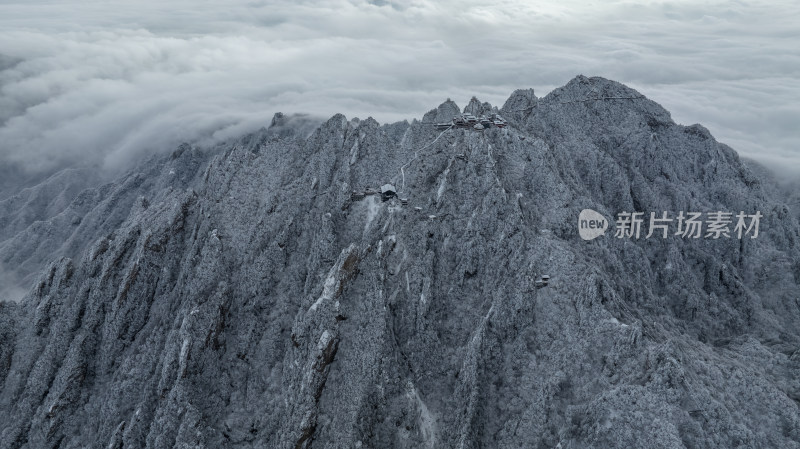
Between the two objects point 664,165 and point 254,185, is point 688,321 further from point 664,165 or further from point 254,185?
point 254,185

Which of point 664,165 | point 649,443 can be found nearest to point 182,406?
point 649,443

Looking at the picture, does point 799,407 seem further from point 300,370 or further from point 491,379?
point 300,370

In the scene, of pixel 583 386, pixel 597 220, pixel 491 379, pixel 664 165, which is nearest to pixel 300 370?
pixel 491 379

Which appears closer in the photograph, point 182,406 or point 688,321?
point 182,406

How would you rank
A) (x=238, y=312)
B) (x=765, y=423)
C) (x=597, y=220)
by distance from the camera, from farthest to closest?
1. (x=597, y=220)
2. (x=238, y=312)
3. (x=765, y=423)

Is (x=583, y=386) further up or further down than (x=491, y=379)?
further up

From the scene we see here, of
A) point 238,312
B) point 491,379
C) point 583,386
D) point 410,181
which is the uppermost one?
point 410,181

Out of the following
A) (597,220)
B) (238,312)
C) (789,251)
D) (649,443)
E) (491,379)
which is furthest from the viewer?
(789,251)
